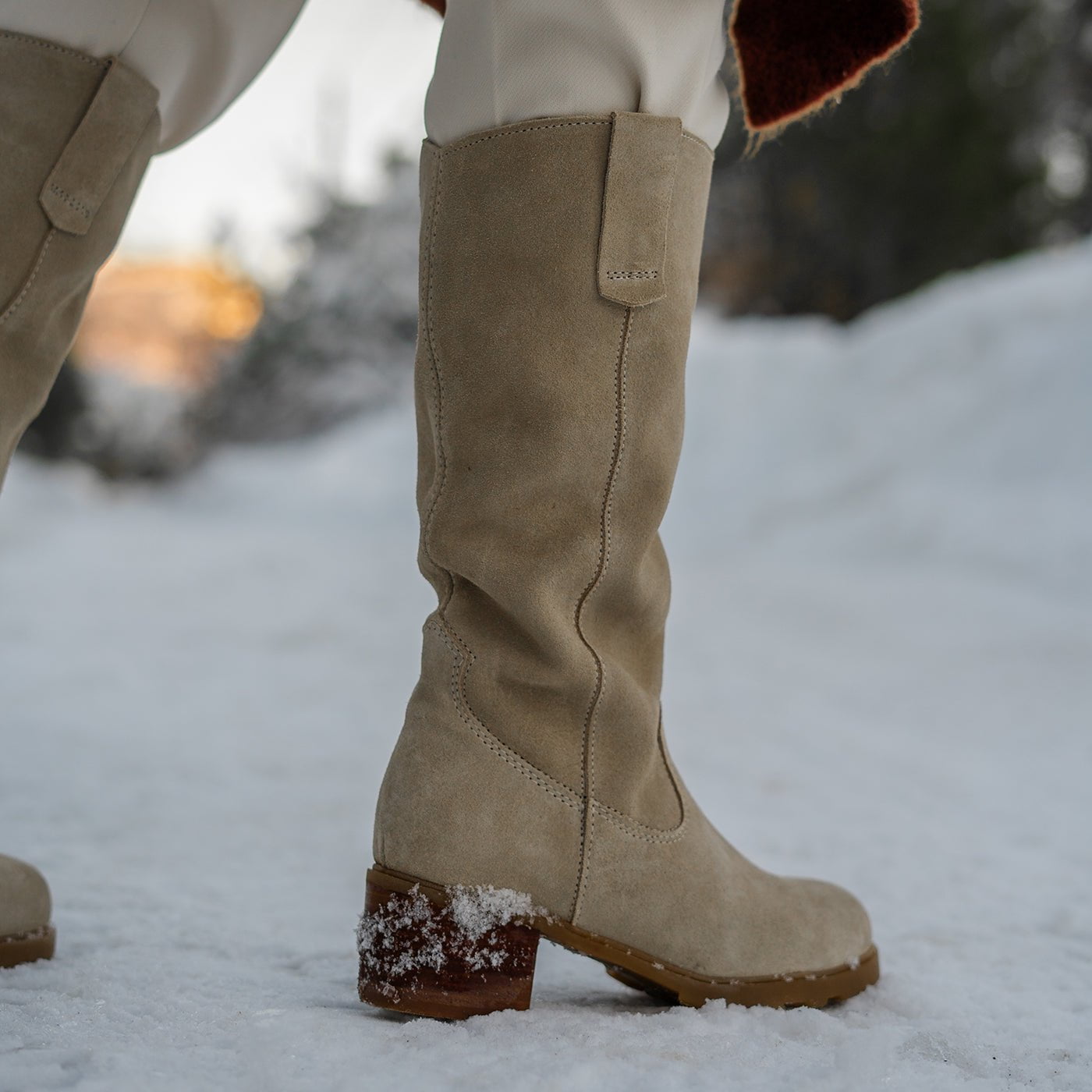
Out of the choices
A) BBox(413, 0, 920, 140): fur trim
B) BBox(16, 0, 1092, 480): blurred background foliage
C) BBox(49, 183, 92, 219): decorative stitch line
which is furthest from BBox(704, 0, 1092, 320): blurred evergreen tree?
BBox(49, 183, 92, 219): decorative stitch line

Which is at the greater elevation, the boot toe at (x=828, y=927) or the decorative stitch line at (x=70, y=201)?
the decorative stitch line at (x=70, y=201)

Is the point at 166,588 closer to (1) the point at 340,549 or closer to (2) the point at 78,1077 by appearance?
(1) the point at 340,549

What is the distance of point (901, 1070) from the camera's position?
0.75 metres

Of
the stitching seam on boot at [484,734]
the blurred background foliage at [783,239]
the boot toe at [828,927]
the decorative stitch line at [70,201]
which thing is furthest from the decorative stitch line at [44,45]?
the blurred background foliage at [783,239]

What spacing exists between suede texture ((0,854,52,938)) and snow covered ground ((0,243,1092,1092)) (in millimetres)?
55

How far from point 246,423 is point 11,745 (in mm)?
13245

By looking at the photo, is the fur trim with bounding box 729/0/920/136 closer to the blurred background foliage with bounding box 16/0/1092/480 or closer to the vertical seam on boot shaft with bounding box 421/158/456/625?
the vertical seam on boot shaft with bounding box 421/158/456/625

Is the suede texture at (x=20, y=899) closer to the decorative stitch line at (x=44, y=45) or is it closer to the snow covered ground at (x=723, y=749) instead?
the snow covered ground at (x=723, y=749)

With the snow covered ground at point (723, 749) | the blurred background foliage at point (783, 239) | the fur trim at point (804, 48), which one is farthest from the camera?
the blurred background foliage at point (783, 239)

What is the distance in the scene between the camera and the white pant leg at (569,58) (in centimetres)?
79

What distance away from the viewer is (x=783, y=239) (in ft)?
39.9

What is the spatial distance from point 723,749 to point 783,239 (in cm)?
1091

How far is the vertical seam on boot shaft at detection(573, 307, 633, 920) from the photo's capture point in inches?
33.3

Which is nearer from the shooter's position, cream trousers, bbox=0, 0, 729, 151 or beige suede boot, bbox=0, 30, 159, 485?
cream trousers, bbox=0, 0, 729, 151
